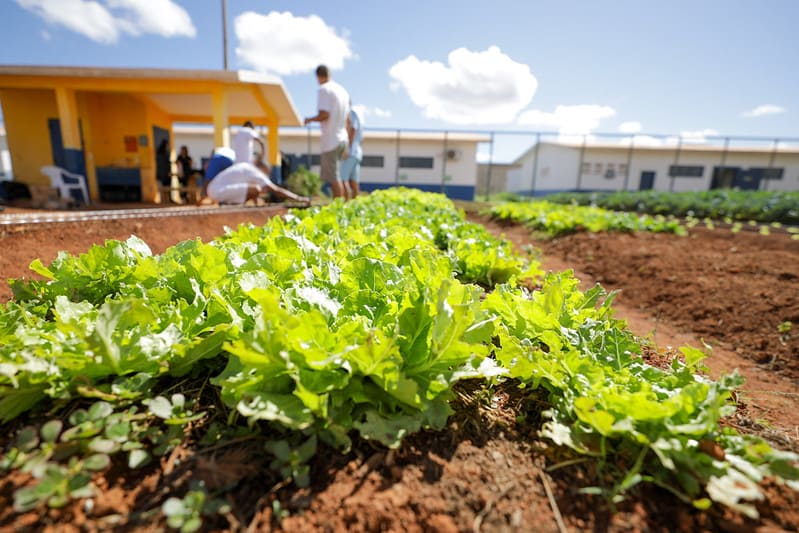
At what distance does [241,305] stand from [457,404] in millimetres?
849

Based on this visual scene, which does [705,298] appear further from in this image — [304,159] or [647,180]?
[647,180]

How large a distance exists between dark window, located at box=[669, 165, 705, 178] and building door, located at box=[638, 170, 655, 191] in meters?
1.25

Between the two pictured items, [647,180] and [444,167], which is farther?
[647,180]

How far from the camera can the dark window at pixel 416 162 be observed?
27.5 metres

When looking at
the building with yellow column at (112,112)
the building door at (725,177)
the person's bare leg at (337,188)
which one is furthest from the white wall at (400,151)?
the person's bare leg at (337,188)

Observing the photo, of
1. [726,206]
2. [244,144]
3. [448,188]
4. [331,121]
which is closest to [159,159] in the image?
[244,144]

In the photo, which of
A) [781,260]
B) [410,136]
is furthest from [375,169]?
[781,260]

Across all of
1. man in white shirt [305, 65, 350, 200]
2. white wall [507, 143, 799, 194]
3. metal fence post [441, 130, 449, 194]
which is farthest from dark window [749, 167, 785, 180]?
man in white shirt [305, 65, 350, 200]

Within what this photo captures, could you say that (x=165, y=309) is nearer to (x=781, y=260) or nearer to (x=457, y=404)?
(x=457, y=404)

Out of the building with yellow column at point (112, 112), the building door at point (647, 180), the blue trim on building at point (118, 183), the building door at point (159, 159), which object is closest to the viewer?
the building with yellow column at point (112, 112)

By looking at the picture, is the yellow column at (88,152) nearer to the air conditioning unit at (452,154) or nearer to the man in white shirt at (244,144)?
the man in white shirt at (244,144)

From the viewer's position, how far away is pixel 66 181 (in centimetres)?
1123

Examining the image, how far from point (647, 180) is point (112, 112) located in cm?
3353

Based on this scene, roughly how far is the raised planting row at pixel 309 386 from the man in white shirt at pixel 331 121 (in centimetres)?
614
